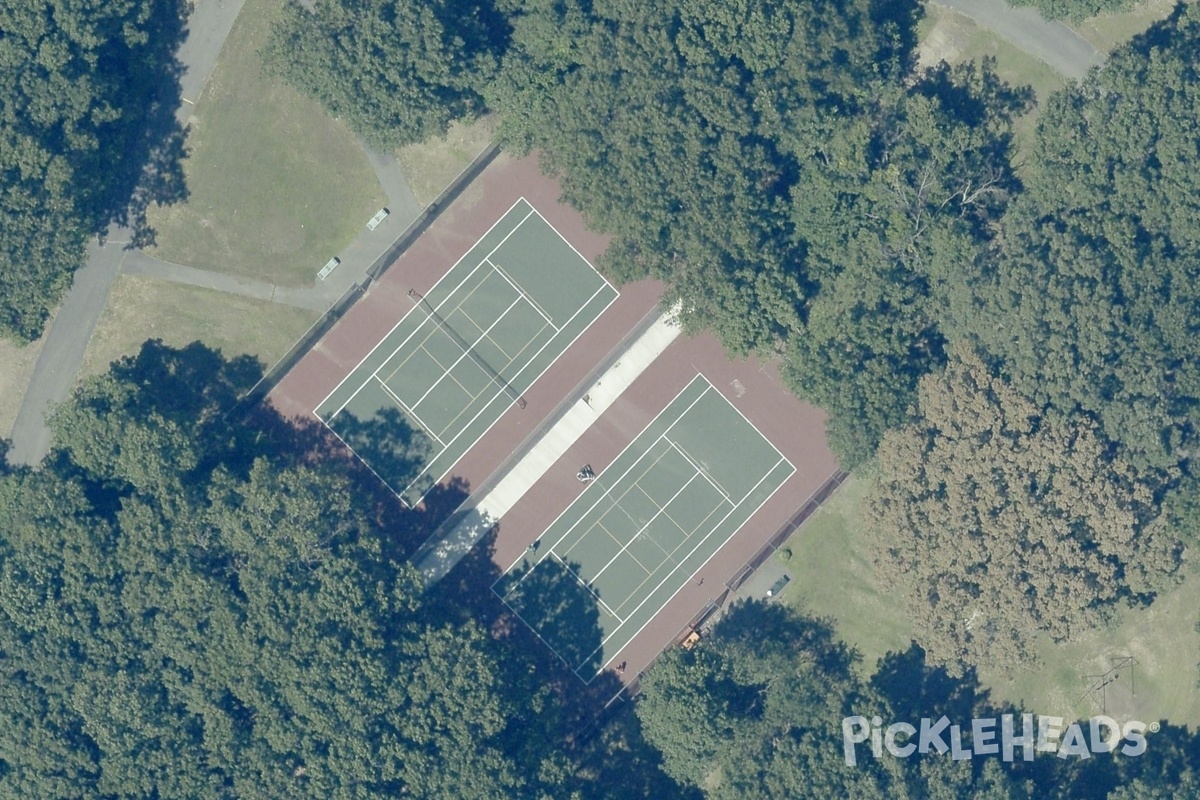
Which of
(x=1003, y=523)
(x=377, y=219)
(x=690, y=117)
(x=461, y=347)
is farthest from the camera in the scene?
(x=461, y=347)

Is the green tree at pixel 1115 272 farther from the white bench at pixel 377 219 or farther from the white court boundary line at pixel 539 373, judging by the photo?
the white bench at pixel 377 219

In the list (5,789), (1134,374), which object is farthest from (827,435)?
(5,789)

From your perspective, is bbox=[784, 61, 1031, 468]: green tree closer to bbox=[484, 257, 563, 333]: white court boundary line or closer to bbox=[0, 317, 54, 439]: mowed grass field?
bbox=[484, 257, 563, 333]: white court boundary line

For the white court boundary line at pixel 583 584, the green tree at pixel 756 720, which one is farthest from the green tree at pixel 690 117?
the green tree at pixel 756 720

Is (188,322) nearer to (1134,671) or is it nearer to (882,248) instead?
(882,248)

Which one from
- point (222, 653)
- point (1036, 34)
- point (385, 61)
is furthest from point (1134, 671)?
point (385, 61)

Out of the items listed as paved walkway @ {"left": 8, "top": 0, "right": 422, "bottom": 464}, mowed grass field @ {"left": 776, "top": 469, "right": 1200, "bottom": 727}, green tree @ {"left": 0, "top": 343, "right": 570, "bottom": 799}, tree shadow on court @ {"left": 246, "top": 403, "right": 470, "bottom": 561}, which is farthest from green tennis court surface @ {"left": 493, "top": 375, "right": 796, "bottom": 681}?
paved walkway @ {"left": 8, "top": 0, "right": 422, "bottom": 464}

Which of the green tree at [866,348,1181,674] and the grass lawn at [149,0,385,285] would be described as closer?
the green tree at [866,348,1181,674]
